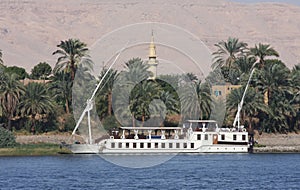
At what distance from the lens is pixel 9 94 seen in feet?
318

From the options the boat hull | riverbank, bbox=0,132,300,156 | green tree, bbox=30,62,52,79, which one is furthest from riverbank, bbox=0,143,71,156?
green tree, bbox=30,62,52,79

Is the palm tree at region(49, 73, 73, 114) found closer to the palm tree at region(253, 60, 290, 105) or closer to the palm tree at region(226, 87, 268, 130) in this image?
the palm tree at region(226, 87, 268, 130)

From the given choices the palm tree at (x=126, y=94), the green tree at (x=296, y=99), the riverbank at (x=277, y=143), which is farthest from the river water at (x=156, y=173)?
the green tree at (x=296, y=99)

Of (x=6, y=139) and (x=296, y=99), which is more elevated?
(x=296, y=99)

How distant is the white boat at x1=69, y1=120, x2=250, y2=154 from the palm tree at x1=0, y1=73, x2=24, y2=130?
10161 millimetres

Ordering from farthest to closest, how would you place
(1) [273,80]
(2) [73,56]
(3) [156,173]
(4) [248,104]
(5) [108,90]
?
(2) [73,56] → (1) [273,80] → (4) [248,104] → (5) [108,90] → (3) [156,173]

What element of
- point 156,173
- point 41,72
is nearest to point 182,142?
point 156,173

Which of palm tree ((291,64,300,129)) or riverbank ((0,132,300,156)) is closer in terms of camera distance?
riverbank ((0,132,300,156))

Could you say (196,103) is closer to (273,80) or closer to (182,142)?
(273,80)

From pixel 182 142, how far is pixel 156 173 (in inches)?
1041

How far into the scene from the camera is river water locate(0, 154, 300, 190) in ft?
194

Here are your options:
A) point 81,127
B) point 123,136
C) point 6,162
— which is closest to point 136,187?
point 6,162

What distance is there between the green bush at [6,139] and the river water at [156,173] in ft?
18.9

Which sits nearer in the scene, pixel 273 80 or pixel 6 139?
pixel 6 139
